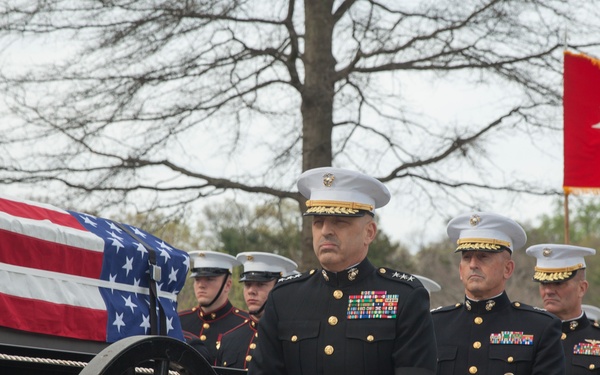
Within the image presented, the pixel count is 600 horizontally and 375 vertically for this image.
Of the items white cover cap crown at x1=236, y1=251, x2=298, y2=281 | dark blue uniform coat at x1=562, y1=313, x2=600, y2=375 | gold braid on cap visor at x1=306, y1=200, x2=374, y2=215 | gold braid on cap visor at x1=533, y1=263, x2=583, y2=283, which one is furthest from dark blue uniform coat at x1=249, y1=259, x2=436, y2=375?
white cover cap crown at x1=236, y1=251, x2=298, y2=281

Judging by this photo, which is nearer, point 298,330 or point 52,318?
point 52,318

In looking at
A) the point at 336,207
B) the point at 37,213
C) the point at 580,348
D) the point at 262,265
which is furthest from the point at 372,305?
the point at 262,265

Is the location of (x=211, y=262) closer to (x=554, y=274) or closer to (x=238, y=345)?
(x=238, y=345)

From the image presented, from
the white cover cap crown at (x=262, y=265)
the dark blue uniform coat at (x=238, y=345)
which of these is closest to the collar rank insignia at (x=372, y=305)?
the dark blue uniform coat at (x=238, y=345)

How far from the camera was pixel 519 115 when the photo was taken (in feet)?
42.2

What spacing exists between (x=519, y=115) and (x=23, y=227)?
9.40 metres

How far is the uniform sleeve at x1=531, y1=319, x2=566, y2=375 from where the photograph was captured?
5938 mm

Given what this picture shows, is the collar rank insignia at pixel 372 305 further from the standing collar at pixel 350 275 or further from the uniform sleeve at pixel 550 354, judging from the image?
the uniform sleeve at pixel 550 354

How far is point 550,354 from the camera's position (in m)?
6.00

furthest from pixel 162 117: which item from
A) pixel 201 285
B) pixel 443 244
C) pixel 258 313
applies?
pixel 443 244

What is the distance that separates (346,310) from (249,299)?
4795 mm

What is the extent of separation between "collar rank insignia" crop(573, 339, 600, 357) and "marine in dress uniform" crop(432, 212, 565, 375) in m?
1.88

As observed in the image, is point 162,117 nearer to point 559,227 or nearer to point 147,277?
point 147,277

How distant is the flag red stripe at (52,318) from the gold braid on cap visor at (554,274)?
421 centimetres
